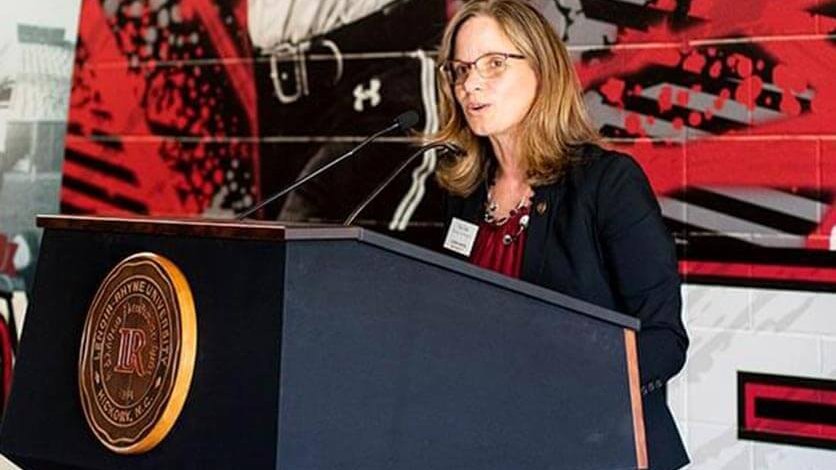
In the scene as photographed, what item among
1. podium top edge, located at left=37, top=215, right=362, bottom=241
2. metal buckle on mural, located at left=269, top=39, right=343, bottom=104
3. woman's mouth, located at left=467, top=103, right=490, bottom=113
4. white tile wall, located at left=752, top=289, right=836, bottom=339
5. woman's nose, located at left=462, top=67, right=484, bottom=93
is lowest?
white tile wall, located at left=752, top=289, right=836, bottom=339

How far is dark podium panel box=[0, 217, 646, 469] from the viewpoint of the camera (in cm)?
139

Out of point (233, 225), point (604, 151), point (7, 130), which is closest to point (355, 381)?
point (233, 225)

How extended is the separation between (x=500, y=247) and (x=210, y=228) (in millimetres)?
770

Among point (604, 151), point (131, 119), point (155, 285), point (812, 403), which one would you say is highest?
point (131, 119)

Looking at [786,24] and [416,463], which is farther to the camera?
[786,24]

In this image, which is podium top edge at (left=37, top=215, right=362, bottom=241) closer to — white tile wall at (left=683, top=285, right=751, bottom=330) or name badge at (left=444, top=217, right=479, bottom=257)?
name badge at (left=444, top=217, right=479, bottom=257)

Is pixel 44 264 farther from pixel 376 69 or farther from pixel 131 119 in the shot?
pixel 131 119

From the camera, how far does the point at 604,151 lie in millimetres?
2064

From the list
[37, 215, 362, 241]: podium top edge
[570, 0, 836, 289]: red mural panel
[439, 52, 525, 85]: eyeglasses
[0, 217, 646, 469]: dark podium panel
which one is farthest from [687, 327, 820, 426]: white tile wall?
[37, 215, 362, 241]: podium top edge

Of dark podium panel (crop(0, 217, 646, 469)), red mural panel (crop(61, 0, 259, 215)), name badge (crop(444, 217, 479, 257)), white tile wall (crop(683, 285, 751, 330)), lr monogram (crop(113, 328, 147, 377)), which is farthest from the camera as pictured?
red mural panel (crop(61, 0, 259, 215))

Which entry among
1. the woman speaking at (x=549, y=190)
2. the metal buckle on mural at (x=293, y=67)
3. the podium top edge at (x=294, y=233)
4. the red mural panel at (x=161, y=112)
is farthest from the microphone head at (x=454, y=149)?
the red mural panel at (x=161, y=112)

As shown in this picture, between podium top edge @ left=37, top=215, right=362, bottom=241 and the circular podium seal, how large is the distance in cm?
4

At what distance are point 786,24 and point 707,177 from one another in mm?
360

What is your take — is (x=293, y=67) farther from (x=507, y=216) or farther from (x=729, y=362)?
(x=507, y=216)
